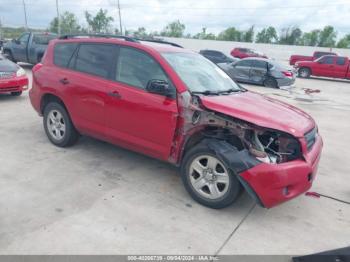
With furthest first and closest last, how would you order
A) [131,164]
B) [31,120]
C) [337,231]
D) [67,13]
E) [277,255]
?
1. [67,13]
2. [31,120]
3. [131,164]
4. [337,231]
5. [277,255]

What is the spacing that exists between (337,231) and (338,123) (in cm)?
599

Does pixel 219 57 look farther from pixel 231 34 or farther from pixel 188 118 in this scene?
pixel 231 34

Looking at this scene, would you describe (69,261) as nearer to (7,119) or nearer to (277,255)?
(277,255)

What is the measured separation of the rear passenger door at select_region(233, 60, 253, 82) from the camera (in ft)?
52.1

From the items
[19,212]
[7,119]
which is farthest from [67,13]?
[19,212]

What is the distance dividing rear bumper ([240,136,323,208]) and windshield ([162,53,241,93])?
1302 mm

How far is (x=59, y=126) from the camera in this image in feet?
17.4

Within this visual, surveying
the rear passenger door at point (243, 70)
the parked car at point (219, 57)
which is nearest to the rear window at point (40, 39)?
the rear passenger door at point (243, 70)

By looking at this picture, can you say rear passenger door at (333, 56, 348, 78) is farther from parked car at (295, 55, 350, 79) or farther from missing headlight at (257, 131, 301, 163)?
missing headlight at (257, 131, 301, 163)

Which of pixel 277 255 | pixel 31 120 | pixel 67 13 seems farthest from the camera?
pixel 67 13

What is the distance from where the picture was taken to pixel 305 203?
4.05 metres

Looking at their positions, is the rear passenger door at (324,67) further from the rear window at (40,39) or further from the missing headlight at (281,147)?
the missing headlight at (281,147)

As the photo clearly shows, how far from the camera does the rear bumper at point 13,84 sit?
8445mm

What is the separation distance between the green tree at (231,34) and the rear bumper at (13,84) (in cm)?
7234
